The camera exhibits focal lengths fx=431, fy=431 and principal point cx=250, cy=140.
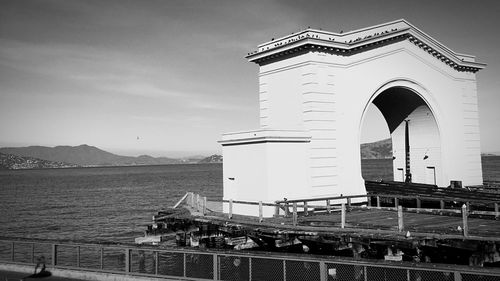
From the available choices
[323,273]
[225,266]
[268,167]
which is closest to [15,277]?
[323,273]

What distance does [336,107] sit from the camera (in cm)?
2717

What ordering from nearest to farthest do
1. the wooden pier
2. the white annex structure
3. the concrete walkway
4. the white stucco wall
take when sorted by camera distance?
the concrete walkway → the wooden pier → the white stucco wall → the white annex structure

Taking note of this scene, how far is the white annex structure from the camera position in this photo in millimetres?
25672

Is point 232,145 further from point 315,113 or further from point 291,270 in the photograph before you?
point 291,270

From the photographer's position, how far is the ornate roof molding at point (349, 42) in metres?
26.5

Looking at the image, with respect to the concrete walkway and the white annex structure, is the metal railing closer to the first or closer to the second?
the concrete walkway

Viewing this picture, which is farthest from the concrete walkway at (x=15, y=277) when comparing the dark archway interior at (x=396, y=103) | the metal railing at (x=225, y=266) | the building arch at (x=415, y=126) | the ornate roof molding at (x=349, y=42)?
the dark archway interior at (x=396, y=103)

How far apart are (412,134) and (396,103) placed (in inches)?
121

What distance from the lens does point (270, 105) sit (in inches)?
1170

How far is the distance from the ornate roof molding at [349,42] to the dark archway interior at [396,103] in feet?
11.5

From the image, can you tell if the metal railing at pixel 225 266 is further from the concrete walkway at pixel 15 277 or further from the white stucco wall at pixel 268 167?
the white stucco wall at pixel 268 167

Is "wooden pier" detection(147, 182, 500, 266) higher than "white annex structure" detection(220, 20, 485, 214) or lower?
lower

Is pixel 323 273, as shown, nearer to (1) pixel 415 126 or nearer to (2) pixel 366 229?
(2) pixel 366 229

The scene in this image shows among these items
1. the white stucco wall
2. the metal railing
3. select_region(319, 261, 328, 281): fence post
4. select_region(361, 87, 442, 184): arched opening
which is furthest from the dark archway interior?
select_region(319, 261, 328, 281): fence post
